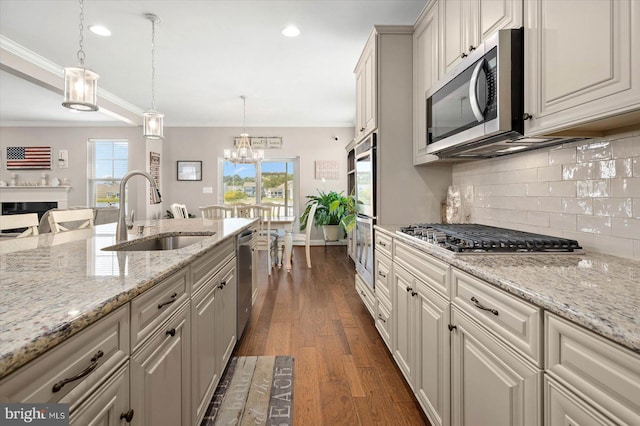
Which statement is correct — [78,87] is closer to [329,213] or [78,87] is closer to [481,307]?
[481,307]

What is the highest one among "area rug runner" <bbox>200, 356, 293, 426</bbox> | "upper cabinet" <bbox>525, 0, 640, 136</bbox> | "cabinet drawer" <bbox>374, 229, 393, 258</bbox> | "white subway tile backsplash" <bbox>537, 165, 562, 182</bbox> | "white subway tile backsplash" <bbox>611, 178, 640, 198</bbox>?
"upper cabinet" <bbox>525, 0, 640, 136</bbox>

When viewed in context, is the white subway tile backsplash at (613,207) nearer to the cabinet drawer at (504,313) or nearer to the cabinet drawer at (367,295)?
the cabinet drawer at (504,313)

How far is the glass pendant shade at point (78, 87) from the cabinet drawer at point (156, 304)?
164 centimetres

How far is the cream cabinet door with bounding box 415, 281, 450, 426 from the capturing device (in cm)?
132

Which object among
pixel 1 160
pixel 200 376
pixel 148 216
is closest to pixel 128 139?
pixel 148 216

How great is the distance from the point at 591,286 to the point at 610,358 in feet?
0.95

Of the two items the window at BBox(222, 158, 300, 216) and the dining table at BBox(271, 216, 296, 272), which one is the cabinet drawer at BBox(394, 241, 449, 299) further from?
the window at BBox(222, 158, 300, 216)

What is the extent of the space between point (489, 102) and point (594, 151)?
1.50ft

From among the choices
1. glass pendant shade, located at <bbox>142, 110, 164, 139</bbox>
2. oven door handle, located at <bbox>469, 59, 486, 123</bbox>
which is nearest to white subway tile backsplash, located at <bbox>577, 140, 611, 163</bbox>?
oven door handle, located at <bbox>469, 59, 486, 123</bbox>

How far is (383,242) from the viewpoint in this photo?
2.32 meters

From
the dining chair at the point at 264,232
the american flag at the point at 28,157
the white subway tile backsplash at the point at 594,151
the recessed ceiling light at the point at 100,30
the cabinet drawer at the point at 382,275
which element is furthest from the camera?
the american flag at the point at 28,157

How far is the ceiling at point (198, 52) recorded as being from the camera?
281 cm

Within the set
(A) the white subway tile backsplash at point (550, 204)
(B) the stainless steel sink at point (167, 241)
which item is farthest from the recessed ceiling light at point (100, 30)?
(A) the white subway tile backsplash at point (550, 204)

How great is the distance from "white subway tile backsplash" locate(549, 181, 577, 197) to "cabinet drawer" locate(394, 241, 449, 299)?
26.9 inches
